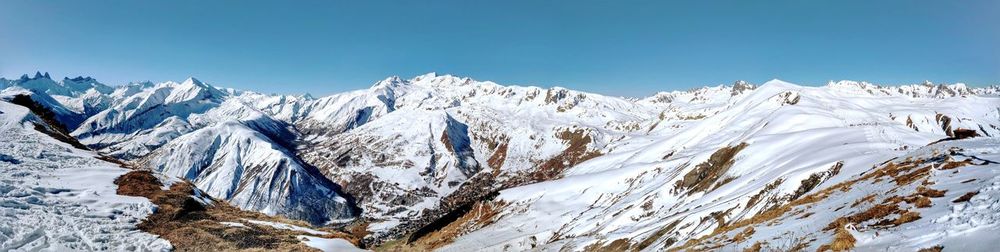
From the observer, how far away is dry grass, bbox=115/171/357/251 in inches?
1134

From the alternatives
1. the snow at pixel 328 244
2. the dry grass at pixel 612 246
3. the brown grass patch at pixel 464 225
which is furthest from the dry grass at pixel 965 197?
the brown grass patch at pixel 464 225

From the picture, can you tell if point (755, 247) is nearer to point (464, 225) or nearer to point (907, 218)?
point (907, 218)

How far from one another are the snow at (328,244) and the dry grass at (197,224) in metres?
0.80

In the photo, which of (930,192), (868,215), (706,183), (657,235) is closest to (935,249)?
(868,215)

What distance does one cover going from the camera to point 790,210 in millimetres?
27562

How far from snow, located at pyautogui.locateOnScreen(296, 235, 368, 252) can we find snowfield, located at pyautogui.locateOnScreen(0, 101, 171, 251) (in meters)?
8.32

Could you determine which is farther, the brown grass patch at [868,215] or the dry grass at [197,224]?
the dry grass at [197,224]

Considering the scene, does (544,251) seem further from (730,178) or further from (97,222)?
(97,222)

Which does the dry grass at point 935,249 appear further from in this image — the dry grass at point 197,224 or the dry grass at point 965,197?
the dry grass at point 197,224

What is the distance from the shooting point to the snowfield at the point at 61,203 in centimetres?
2419

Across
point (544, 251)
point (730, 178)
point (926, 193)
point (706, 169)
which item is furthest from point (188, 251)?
point (706, 169)

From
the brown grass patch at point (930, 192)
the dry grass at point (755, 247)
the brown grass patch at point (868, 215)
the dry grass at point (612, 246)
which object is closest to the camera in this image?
the brown grass patch at point (868, 215)

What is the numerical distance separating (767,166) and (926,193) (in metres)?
43.6

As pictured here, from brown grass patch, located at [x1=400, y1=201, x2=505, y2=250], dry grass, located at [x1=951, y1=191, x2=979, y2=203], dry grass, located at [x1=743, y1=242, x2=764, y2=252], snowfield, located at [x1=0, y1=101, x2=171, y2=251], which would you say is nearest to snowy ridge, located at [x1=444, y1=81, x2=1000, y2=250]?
brown grass patch, located at [x1=400, y1=201, x2=505, y2=250]
